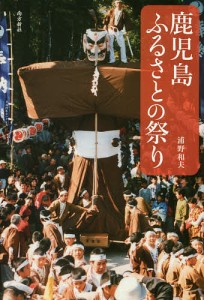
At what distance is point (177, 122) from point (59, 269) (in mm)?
6993

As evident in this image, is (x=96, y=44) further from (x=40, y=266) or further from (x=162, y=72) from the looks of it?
(x=40, y=266)

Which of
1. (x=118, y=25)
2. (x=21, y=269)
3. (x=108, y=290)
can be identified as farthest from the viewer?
(x=118, y=25)

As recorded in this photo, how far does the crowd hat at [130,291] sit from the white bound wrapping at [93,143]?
7170mm

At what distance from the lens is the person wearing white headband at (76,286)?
7570mm

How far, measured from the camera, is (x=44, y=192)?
1387cm

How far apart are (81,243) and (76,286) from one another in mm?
2338

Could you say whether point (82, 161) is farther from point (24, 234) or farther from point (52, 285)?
point (52, 285)

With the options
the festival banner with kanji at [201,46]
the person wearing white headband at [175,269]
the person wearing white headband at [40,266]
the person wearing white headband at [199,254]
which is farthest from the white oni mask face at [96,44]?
the person wearing white headband at [40,266]

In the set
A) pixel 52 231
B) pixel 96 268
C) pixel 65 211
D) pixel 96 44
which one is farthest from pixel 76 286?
pixel 96 44

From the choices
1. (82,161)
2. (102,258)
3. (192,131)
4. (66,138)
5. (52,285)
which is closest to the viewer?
(52,285)

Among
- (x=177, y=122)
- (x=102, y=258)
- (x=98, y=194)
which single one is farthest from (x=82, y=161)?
(x=102, y=258)

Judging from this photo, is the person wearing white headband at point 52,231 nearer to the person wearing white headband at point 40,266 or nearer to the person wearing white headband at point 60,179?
the person wearing white headband at point 40,266

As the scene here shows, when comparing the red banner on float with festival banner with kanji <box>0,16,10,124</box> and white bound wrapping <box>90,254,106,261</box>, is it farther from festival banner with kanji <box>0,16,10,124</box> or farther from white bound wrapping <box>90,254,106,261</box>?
festival banner with kanji <box>0,16,10,124</box>

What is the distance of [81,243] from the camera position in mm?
9969
